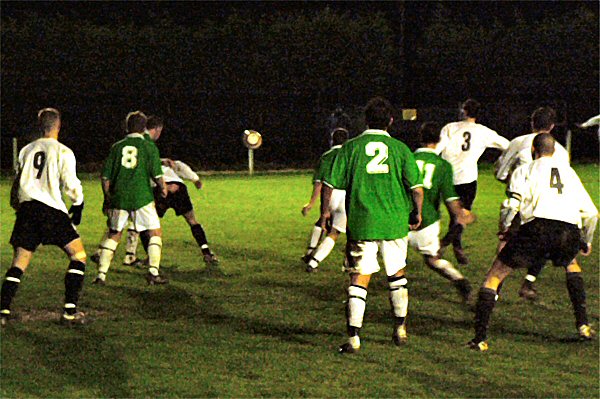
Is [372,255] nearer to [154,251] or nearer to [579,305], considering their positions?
[579,305]

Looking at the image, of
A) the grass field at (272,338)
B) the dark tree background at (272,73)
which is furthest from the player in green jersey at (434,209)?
the dark tree background at (272,73)

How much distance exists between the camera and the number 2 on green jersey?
34.9 ft

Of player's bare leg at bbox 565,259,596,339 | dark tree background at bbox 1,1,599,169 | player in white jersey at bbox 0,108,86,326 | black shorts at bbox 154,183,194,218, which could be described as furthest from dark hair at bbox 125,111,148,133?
dark tree background at bbox 1,1,599,169

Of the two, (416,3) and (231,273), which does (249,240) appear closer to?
(231,273)

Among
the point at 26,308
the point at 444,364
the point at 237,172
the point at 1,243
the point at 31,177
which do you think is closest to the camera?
the point at 444,364

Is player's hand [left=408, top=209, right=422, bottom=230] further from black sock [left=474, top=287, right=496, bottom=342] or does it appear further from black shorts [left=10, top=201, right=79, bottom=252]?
black shorts [left=10, top=201, right=79, bottom=252]

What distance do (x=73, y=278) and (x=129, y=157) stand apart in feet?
7.50

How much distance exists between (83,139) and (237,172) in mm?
5185

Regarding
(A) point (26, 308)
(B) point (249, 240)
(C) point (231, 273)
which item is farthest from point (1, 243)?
(A) point (26, 308)

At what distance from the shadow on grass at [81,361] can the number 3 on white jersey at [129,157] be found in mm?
2410

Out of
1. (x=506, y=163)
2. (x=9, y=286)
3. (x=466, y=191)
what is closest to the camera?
(x=9, y=286)

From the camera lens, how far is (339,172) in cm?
888

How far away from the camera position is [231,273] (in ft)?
43.7

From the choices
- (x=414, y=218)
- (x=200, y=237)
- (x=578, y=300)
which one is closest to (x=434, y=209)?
(x=414, y=218)
